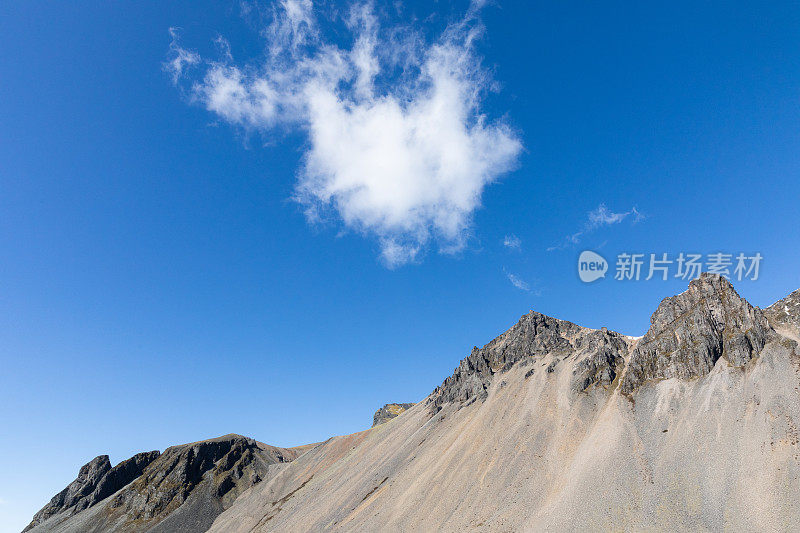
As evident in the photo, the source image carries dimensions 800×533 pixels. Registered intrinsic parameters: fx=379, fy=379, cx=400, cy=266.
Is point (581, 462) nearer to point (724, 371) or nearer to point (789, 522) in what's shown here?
point (789, 522)

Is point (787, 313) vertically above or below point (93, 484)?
below

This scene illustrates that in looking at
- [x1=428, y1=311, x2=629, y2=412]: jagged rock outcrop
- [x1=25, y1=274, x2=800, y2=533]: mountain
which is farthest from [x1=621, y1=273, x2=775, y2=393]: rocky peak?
[x1=428, y1=311, x2=629, y2=412]: jagged rock outcrop

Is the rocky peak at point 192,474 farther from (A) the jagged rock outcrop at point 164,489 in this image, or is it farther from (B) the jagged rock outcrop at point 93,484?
(B) the jagged rock outcrop at point 93,484

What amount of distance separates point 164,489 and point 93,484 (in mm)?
45766

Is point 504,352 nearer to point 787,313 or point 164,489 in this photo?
point 787,313

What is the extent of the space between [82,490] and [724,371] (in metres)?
243

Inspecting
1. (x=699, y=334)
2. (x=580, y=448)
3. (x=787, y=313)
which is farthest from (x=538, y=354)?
(x=787, y=313)

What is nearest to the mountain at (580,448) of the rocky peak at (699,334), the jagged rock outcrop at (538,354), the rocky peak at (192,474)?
the rocky peak at (699,334)

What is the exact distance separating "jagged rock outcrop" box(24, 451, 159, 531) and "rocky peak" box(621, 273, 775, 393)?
206965 millimetres

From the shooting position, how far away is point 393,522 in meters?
87.8

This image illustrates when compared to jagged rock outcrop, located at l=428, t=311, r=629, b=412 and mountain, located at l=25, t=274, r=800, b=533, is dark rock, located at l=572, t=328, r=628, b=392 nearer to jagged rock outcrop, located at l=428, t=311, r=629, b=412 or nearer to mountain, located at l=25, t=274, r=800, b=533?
jagged rock outcrop, located at l=428, t=311, r=629, b=412

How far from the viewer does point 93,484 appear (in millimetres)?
169750

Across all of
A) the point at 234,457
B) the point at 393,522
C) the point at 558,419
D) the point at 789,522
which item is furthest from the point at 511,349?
the point at 234,457

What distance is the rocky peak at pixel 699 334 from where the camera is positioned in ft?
291
